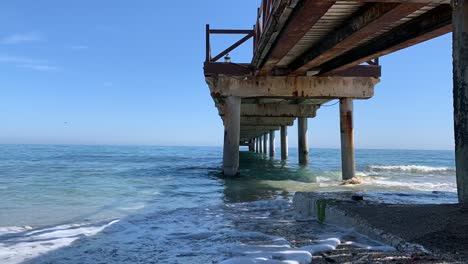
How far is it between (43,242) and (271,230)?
112 inches

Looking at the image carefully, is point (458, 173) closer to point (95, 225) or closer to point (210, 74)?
point (95, 225)

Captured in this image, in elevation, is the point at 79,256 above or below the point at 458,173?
below

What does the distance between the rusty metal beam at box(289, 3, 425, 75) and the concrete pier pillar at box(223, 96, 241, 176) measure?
378 centimetres

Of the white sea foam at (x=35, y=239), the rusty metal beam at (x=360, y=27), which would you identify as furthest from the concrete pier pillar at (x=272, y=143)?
the white sea foam at (x=35, y=239)

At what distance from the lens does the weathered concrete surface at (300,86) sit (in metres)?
→ 14.9

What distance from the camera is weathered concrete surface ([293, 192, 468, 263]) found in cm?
360

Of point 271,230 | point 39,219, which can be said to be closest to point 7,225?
point 39,219

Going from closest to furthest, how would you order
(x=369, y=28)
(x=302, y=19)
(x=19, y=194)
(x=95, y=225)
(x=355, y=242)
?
(x=355, y=242)
(x=95, y=225)
(x=302, y=19)
(x=369, y=28)
(x=19, y=194)

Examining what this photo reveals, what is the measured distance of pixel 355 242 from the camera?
430 centimetres

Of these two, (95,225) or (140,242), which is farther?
(95,225)

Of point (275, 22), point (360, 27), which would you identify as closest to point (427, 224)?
point (275, 22)

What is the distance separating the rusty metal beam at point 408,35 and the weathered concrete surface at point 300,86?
7.81ft

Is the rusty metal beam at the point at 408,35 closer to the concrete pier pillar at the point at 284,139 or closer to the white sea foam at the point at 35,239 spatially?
the white sea foam at the point at 35,239

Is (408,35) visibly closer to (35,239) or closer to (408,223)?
(408,223)
